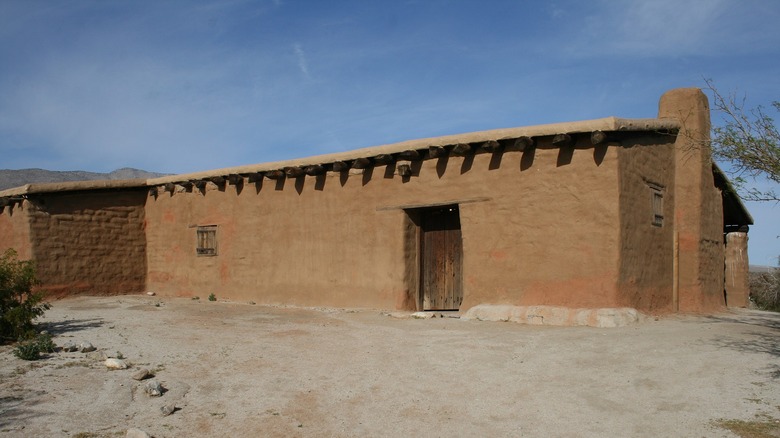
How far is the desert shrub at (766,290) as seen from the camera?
16.4 m

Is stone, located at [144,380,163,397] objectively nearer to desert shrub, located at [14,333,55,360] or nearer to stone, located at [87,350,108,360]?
stone, located at [87,350,108,360]

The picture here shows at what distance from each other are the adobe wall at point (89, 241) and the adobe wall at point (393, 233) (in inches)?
16.3

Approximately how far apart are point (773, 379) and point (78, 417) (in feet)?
21.0

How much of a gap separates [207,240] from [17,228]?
4252 mm

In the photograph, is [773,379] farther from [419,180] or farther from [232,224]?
[232,224]

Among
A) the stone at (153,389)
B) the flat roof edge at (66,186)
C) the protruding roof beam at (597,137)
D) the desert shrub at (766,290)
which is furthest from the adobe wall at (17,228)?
the desert shrub at (766,290)

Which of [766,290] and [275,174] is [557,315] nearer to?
[275,174]

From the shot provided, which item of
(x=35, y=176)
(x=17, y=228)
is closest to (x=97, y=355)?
(x=17, y=228)

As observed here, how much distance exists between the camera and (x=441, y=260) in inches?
468

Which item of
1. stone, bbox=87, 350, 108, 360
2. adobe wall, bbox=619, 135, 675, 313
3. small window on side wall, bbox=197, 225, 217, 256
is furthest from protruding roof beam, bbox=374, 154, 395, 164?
stone, bbox=87, 350, 108, 360

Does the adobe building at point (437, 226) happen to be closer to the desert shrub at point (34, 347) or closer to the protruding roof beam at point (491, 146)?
the protruding roof beam at point (491, 146)

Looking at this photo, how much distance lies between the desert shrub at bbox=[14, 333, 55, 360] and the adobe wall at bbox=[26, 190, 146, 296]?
7.36 m

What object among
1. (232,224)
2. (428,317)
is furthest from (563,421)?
(232,224)

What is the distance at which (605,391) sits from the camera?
6.08 metres
